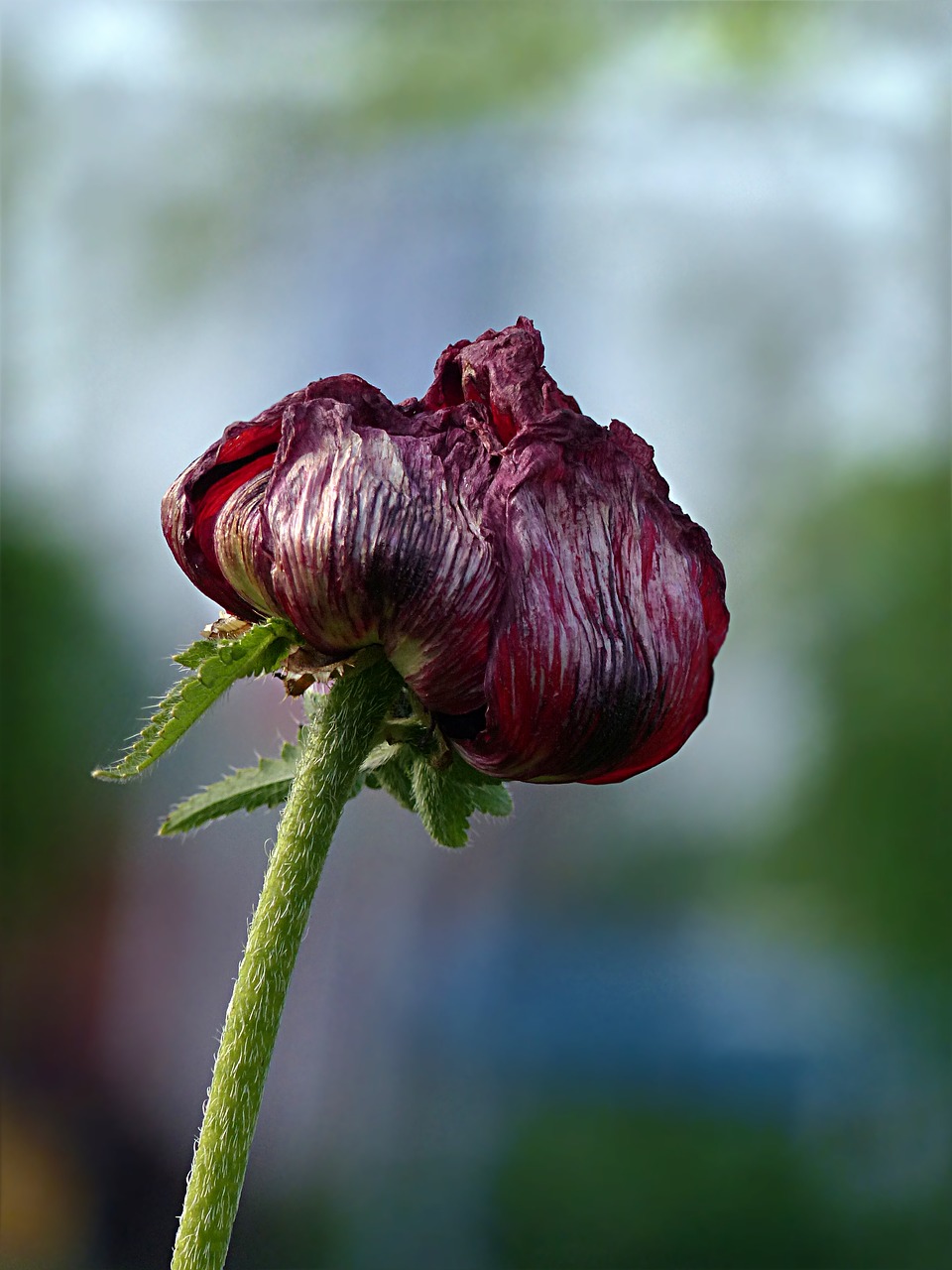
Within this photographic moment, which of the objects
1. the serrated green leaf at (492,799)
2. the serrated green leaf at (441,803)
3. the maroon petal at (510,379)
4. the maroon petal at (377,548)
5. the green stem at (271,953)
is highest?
the maroon petal at (510,379)

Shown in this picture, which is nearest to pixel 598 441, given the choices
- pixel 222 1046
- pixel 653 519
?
pixel 653 519

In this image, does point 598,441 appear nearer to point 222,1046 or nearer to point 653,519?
point 653,519

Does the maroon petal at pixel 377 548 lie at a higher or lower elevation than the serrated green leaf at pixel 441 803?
higher
